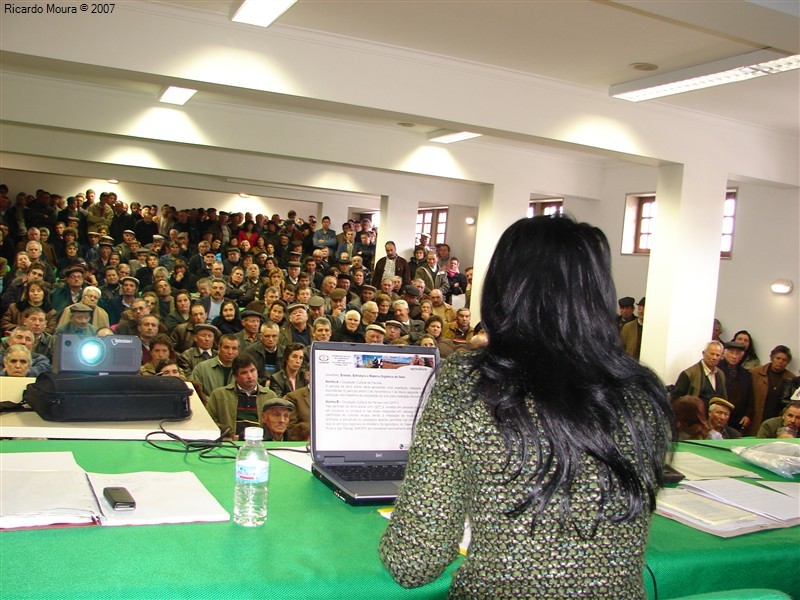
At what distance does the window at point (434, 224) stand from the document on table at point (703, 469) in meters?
12.3

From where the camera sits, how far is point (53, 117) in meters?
7.07

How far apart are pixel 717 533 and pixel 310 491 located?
3.08ft

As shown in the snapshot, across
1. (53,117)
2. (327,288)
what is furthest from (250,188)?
A: (53,117)

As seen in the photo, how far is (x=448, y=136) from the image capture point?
319 inches

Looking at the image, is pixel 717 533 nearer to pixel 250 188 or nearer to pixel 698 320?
pixel 698 320

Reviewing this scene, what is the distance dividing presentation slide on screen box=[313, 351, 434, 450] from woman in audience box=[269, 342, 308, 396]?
3295mm

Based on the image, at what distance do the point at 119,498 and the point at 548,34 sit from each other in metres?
4.31

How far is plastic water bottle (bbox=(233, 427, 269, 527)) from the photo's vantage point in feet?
4.92

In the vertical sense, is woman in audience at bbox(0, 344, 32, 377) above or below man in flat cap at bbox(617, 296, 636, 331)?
below

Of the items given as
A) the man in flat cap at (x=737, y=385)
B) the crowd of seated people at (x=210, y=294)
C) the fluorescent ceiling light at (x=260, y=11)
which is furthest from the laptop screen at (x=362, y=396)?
the man in flat cap at (x=737, y=385)

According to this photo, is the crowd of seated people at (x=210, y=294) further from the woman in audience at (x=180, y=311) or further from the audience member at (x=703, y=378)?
the audience member at (x=703, y=378)

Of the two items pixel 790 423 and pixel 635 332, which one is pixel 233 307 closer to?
pixel 635 332

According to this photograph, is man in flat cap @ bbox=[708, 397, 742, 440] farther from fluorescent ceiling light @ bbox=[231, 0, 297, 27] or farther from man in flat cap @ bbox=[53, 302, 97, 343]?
man in flat cap @ bbox=[53, 302, 97, 343]

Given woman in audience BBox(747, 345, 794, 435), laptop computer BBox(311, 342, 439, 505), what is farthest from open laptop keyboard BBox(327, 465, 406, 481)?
woman in audience BBox(747, 345, 794, 435)
